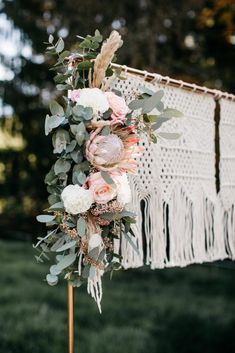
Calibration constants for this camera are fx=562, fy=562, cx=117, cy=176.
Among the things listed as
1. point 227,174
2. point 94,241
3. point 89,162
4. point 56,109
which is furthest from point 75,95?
point 227,174

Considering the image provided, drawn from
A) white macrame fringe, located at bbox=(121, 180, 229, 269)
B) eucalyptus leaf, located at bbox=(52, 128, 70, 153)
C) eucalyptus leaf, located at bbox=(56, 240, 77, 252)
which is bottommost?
eucalyptus leaf, located at bbox=(56, 240, 77, 252)

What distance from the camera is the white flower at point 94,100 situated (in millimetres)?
1438

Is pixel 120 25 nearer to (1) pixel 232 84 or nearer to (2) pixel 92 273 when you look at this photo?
(1) pixel 232 84

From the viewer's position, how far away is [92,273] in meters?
1.46

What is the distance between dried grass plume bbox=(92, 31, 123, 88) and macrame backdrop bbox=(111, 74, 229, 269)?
9.8 inches

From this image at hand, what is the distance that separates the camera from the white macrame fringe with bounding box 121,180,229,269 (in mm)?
1856

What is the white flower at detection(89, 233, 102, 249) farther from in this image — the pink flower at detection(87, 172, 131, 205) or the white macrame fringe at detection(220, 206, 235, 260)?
the white macrame fringe at detection(220, 206, 235, 260)

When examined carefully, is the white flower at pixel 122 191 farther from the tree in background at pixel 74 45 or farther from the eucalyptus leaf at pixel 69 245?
the tree in background at pixel 74 45

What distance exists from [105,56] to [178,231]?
2.58 ft

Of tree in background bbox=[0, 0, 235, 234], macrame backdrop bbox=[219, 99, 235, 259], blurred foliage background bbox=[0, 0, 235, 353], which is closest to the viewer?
macrame backdrop bbox=[219, 99, 235, 259]

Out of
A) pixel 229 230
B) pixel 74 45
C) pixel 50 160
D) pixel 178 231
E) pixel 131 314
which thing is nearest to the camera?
pixel 178 231

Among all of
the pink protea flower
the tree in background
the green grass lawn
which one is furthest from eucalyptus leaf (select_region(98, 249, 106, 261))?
the tree in background

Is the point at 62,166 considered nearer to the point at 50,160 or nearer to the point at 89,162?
the point at 89,162

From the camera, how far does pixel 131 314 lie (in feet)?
12.9
